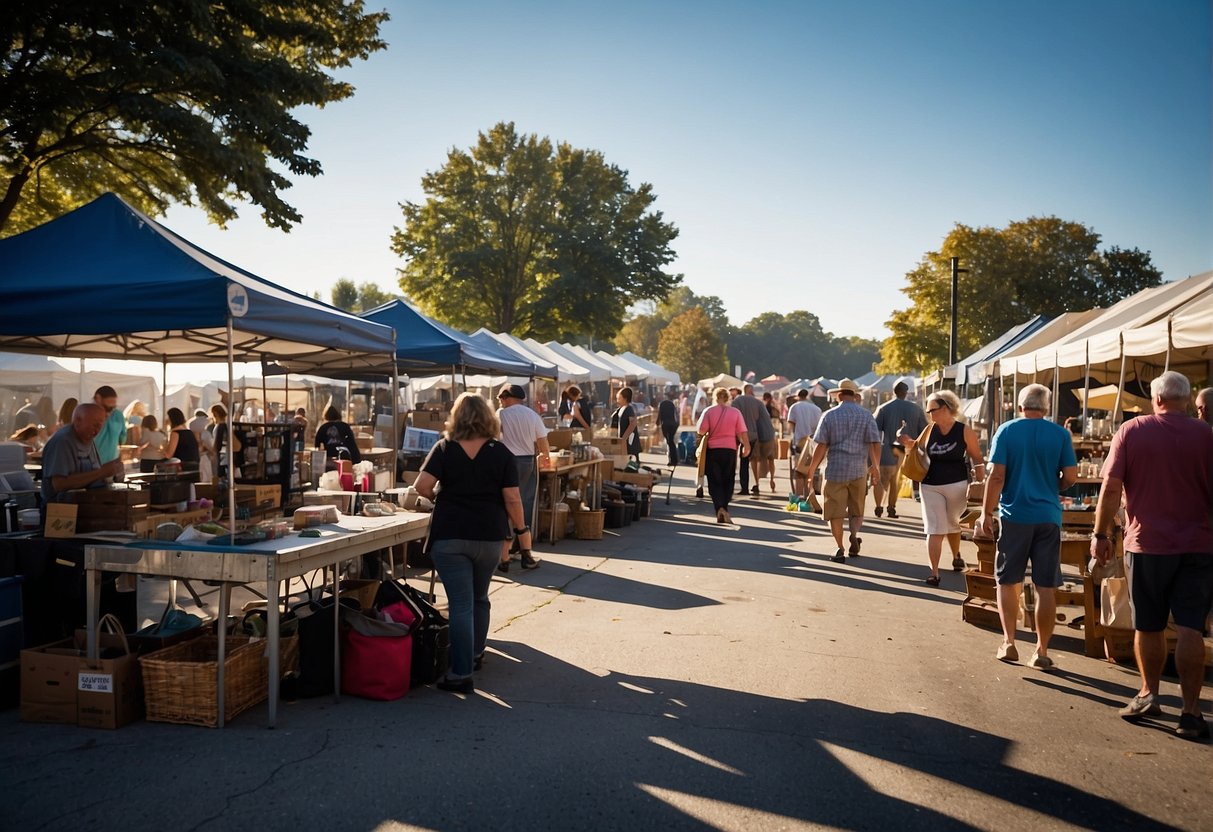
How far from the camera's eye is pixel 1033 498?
649cm

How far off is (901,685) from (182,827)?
4.48 meters

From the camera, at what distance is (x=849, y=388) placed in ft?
35.8

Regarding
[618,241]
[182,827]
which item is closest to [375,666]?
[182,827]

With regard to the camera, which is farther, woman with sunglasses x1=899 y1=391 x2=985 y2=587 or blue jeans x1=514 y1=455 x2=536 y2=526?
blue jeans x1=514 y1=455 x2=536 y2=526

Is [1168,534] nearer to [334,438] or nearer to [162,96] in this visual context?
[334,438]

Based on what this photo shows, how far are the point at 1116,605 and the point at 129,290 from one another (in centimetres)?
762

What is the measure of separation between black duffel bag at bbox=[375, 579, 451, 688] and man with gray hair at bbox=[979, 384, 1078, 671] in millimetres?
4078

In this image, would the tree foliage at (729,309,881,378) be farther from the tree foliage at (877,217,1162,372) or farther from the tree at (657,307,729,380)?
the tree foliage at (877,217,1162,372)

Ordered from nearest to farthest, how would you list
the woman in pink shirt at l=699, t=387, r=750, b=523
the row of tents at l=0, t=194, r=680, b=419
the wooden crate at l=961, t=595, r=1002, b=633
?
the row of tents at l=0, t=194, r=680, b=419, the wooden crate at l=961, t=595, r=1002, b=633, the woman in pink shirt at l=699, t=387, r=750, b=523

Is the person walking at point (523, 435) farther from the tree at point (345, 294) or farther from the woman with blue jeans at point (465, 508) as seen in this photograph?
the tree at point (345, 294)

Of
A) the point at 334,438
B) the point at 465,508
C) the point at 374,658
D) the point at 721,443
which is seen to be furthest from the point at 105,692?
the point at 721,443

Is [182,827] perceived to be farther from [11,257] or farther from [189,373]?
[189,373]

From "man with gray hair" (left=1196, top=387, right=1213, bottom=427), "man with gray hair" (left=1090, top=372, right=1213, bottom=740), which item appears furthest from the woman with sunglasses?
"man with gray hair" (left=1090, top=372, right=1213, bottom=740)

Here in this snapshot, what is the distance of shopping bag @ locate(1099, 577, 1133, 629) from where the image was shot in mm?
6840
